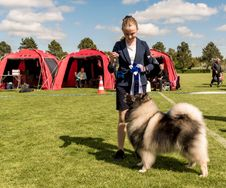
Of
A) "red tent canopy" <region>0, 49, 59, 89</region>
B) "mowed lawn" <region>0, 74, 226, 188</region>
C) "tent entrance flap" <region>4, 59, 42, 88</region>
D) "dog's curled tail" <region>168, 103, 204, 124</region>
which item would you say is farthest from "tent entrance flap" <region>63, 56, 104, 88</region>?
"dog's curled tail" <region>168, 103, 204, 124</region>

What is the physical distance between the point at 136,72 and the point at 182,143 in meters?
1.49

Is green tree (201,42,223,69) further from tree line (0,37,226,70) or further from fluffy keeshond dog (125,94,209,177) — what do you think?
fluffy keeshond dog (125,94,209,177)

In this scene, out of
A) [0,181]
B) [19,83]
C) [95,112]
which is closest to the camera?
[0,181]

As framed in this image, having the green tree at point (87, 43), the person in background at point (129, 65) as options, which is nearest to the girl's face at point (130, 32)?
the person in background at point (129, 65)

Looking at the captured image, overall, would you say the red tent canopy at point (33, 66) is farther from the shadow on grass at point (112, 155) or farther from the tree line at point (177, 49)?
the tree line at point (177, 49)

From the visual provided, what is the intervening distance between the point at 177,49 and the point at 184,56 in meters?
4.02

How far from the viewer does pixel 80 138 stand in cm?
775

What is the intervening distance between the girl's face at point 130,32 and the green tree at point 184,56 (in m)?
91.4

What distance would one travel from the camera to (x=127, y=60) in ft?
18.7

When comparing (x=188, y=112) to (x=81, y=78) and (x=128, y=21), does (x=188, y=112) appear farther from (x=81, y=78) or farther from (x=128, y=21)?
(x=81, y=78)

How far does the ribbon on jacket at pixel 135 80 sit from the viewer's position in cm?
564

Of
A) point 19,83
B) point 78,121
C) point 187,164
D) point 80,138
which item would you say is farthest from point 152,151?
point 19,83

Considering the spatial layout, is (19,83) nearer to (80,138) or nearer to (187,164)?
(80,138)

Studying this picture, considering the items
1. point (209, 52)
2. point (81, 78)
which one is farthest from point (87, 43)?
point (81, 78)
